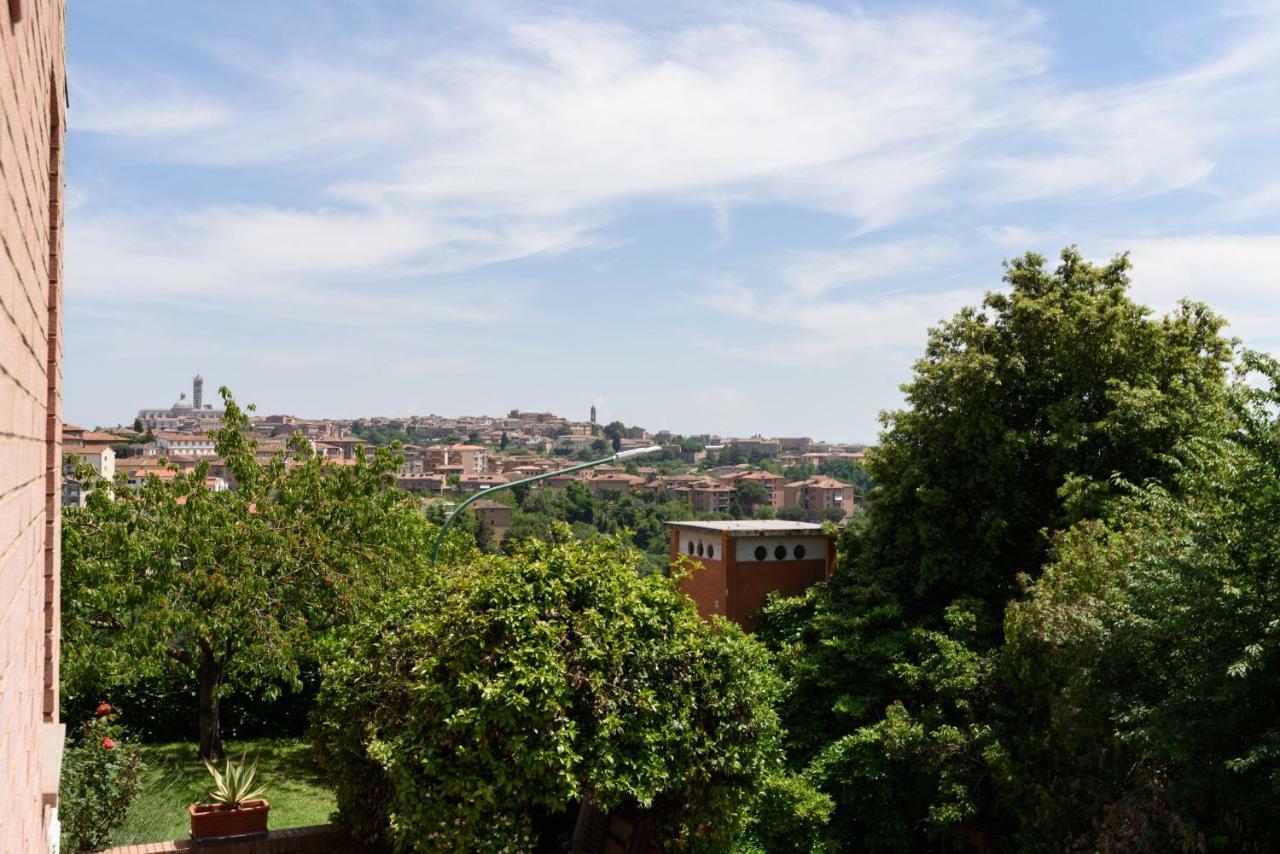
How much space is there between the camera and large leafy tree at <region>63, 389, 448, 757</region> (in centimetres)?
1529

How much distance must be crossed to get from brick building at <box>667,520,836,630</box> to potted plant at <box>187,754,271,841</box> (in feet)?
36.4

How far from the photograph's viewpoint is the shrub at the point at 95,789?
33.7ft

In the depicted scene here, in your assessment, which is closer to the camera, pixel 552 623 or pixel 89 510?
pixel 552 623

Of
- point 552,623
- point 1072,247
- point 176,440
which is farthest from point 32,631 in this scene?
point 176,440

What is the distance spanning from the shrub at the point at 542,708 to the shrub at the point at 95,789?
2.15 metres

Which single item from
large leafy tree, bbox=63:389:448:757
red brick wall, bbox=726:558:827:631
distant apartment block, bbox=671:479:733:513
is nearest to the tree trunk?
large leafy tree, bbox=63:389:448:757

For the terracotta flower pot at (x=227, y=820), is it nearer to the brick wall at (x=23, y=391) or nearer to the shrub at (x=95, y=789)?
the shrub at (x=95, y=789)

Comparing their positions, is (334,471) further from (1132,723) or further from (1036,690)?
(1132,723)

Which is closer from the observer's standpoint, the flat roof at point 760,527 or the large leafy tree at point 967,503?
the large leafy tree at point 967,503

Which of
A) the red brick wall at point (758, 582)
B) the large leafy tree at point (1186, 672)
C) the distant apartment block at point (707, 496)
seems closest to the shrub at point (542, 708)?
the large leafy tree at point (1186, 672)

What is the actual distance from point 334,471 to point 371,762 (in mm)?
8629

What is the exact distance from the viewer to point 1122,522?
14.4m

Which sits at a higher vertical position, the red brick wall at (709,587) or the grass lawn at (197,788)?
the red brick wall at (709,587)

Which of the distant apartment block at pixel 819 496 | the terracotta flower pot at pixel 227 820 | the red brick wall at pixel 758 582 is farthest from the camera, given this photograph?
the distant apartment block at pixel 819 496
